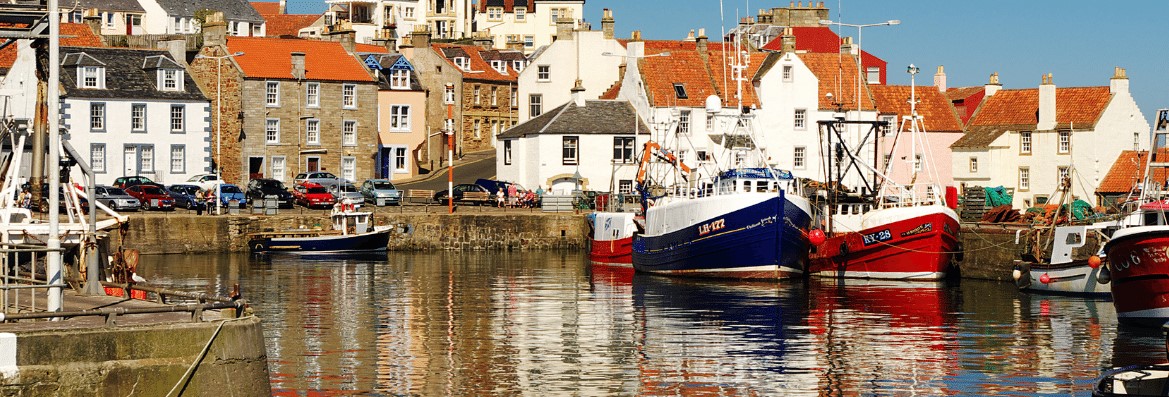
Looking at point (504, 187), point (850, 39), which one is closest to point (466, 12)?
point (850, 39)

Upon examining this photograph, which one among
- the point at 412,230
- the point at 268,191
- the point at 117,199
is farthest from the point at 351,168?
the point at 117,199

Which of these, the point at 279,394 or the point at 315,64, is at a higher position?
the point at 315,64

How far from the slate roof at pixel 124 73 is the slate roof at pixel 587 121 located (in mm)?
16324

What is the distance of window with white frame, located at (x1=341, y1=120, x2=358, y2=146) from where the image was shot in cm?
9150

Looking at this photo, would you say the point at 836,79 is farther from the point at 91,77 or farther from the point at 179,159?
the point at 91,77

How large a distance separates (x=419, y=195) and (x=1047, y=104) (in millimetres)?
29769

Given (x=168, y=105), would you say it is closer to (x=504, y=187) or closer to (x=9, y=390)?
(x=504, y=187)

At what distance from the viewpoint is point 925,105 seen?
3674 inches

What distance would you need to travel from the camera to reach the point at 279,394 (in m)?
28.4

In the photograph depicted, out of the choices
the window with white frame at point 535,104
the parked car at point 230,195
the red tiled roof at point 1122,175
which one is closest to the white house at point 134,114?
the parked car at point 230,195

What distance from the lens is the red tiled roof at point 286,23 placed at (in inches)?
5645

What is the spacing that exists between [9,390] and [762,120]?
69441 mm

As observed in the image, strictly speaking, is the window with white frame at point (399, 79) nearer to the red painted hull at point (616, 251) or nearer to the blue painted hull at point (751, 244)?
the red painted hull at point (616, 251)

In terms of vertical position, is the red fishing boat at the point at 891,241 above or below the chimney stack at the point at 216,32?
below
